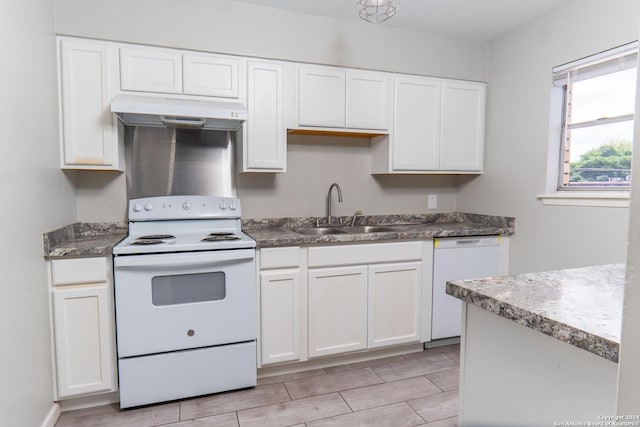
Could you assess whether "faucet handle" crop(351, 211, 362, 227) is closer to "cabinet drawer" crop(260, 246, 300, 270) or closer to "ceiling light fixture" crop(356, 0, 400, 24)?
"cabinet drawer" crop(260, 246, 300, 270)

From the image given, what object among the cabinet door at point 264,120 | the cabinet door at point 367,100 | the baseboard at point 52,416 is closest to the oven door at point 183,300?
the baseboard at point 52,416

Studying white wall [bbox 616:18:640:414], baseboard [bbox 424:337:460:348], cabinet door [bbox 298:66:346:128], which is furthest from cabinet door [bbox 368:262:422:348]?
white wall [bbox 616:18:640:414]

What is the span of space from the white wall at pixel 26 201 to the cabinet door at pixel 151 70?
37 centimetres

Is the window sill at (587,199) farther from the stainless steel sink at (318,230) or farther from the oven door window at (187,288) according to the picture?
the oven door window at (187,288)

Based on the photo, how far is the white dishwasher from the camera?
8.57 feet

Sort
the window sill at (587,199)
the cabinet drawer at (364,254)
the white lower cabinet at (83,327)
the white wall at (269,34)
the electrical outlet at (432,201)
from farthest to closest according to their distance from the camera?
the electrical outlet at (432,201), the cabinet drawer at (364,254), the white wall at (269,34), the window sill at (587,199), the white lower cabinet at (83,327)

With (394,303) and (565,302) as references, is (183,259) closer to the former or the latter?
(394,303)

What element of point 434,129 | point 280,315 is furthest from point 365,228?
point 280,315

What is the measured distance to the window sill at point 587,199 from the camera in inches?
82.2

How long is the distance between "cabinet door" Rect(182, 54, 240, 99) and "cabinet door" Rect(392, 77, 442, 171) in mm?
1201

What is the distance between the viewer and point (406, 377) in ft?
7.60

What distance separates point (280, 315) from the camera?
Result: 224 cm

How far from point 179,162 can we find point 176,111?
0.56m

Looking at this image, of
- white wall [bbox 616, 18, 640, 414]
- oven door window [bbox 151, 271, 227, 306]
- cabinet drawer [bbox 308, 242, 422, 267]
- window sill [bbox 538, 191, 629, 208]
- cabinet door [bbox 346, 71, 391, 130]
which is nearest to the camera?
white wall [bbox 616, 18, 640, 414]
